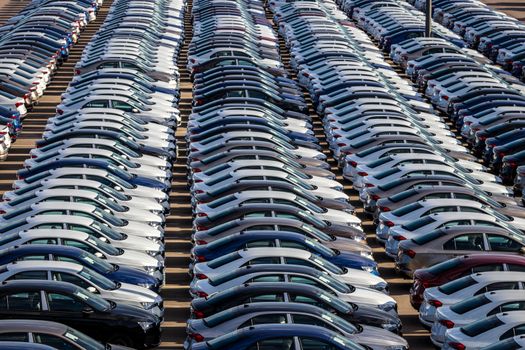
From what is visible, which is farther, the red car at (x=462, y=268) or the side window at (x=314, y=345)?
the red car at (x=462, y=268)

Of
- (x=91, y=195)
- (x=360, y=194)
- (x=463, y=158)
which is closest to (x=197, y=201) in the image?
(x=91, y=195)

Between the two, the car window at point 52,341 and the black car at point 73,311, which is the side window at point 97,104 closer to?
the black car at point 73,311

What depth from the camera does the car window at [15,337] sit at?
15.5 m

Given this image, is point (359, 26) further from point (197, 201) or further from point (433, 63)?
point (197, 201)

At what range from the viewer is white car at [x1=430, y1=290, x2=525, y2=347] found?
17.5 metres

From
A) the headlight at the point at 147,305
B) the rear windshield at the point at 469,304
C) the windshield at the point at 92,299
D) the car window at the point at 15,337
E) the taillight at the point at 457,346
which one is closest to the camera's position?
the car window at the point at 15,337

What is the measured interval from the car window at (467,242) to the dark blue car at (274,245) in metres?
1.52

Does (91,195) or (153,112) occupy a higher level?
(91,195)

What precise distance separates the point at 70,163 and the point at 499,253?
895 cm

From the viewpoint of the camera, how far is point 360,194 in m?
25.5

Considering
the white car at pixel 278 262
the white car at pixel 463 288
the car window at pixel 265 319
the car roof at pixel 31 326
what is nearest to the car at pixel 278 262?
the white car at pixel 278 262

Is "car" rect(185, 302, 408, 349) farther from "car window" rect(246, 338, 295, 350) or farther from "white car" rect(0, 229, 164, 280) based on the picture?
"white car" rect(0, 229, 164, 280)

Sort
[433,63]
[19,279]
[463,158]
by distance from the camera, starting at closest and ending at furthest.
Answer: [19,279] → [463,158] → [433,63]

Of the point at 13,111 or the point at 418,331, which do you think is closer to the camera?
the point at 418,331
